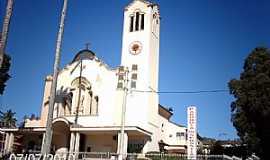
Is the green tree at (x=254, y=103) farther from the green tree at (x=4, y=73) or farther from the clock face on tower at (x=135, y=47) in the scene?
the green tree at (x=4, y=73)

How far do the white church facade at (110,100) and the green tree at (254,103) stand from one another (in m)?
8.89

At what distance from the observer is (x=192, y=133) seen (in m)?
25.1

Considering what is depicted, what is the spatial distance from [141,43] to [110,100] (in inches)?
285

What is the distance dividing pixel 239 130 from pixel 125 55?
14.7 meters

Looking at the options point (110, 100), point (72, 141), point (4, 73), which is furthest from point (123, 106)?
point (4, 73)

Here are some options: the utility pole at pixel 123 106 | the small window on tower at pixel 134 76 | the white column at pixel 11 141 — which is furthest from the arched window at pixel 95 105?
the white column at pixel 11 141

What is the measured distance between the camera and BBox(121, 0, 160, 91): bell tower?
3977 cm

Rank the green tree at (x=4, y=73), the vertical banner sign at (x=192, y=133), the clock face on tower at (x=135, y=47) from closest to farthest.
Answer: the vertical banner sign at (x=192, y=133) < the clock face on tower at (x=135, y=47) < the green tree at (x=4, y=73)

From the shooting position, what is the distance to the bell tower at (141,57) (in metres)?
38.4

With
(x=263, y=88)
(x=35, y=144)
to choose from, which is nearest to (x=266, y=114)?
(x=263, y=88)

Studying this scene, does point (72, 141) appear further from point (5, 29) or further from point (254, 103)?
point (254, 103)

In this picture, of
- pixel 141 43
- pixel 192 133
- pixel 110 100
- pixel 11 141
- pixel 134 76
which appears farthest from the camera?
pixel 141 43

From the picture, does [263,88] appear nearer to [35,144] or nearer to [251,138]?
[251,138]

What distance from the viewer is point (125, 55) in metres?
41.3
